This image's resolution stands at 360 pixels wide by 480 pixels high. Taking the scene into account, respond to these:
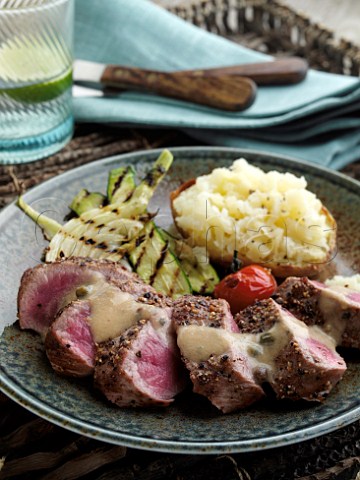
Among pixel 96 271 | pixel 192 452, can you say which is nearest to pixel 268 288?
pixel 96 271

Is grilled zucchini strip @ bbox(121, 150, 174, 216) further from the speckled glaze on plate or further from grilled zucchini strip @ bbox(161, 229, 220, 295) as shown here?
the speckled glaze on plate

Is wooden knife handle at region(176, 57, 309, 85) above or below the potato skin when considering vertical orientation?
above

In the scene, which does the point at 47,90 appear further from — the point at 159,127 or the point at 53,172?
the point at 159,127

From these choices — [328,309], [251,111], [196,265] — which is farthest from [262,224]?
[251,111]

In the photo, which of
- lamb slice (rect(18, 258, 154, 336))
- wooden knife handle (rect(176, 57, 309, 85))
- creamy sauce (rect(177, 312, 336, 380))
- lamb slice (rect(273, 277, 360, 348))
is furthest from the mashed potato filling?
wooden knife handle (rect(176, 57, 309, 85))

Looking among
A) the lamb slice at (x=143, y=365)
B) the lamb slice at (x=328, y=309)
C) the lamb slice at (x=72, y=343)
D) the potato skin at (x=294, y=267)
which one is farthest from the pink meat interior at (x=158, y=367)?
the potato skin at (x=294, y=267)

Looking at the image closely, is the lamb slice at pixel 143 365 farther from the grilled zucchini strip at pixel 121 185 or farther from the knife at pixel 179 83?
the knife at pixel 179 83

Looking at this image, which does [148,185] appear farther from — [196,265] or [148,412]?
[148,412]
